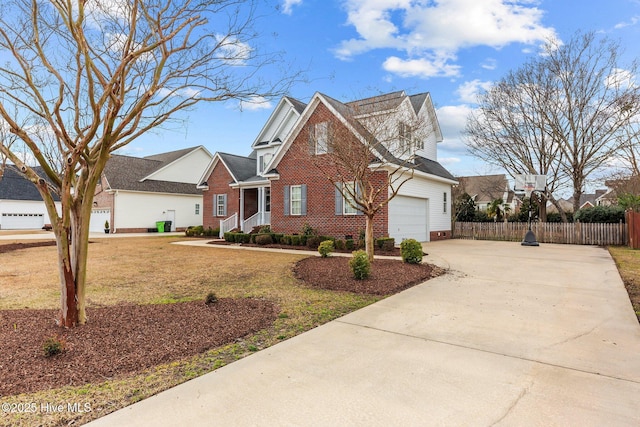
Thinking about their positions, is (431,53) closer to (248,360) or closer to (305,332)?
(305,332)

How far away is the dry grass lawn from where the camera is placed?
9.82 ft

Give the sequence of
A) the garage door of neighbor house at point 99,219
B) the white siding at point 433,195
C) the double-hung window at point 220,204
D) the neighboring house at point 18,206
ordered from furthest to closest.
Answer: the neighboring house at point 18,206 < the garage door of neighbor house at point 99,219 < the double-hung window at point 220,204 < the white siding at point 433,195

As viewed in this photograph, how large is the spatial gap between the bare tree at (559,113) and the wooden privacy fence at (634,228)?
21.3ft

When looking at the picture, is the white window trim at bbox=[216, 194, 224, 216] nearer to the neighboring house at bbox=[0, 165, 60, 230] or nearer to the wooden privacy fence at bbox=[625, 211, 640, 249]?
the neighboring house at bbox=[0, 165, 60, 230]

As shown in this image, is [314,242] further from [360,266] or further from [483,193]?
[483,193]

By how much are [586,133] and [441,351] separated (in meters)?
22.6

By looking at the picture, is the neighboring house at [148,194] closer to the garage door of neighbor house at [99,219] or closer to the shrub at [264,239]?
the garage door of neighbor house at [99,219]

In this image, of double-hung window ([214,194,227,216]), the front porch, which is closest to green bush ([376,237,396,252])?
the front porch

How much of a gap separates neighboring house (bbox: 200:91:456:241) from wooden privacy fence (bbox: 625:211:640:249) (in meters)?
8.00

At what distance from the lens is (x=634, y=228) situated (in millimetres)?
15320

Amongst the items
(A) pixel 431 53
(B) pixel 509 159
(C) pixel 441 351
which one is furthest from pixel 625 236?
(C) pixel 441 351

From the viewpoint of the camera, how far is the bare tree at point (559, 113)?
1920 cm

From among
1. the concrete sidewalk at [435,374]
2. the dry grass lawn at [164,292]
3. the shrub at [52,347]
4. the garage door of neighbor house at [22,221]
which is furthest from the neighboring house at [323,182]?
the garage door of neighbor house at [22,221]

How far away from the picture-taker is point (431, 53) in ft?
44.8
